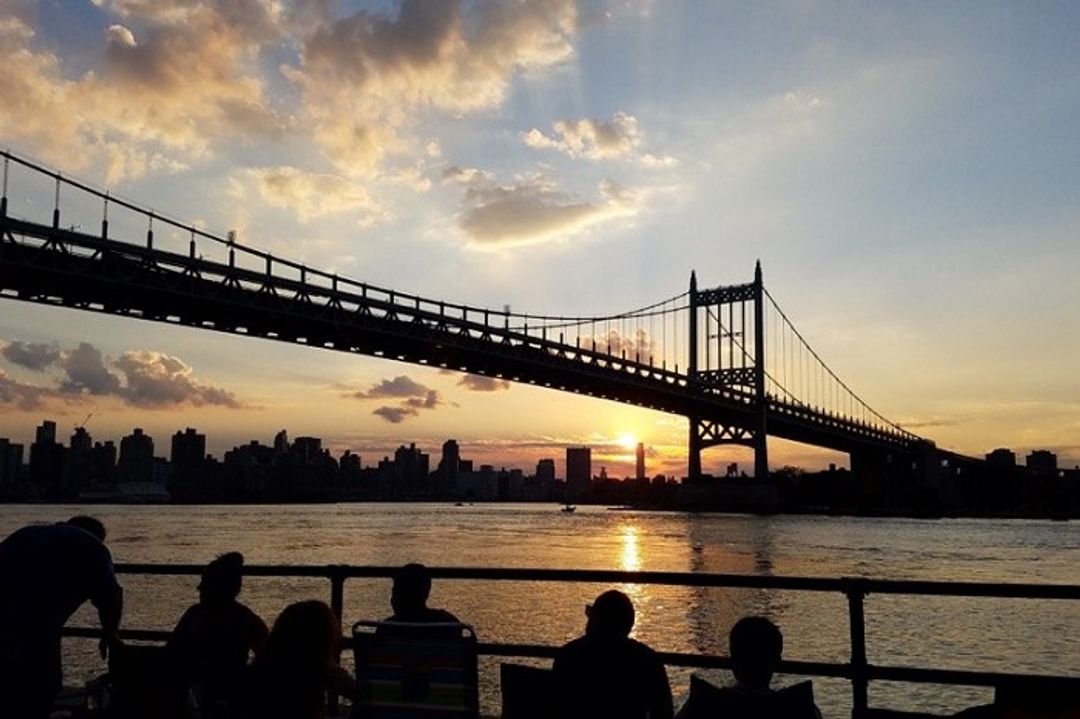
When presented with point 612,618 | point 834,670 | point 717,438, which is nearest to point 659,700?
point 612,618

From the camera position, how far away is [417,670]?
11.8 ft

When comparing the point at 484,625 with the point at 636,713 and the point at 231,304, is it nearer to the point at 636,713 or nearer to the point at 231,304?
the point at 636,713

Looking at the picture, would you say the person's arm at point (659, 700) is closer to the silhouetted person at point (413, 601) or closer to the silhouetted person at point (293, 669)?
the silhouetted person at point (413, 601)

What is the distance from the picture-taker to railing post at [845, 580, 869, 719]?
14.0 ft

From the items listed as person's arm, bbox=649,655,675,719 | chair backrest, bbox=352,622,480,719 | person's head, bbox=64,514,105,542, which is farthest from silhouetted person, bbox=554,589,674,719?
person's head, bbox=64,514,105,542

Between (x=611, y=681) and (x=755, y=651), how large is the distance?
48 cm

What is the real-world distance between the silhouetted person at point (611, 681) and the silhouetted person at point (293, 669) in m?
0.77

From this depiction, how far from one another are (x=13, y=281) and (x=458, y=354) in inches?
983

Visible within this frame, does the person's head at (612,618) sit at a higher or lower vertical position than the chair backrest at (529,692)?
higher

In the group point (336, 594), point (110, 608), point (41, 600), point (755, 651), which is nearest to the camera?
point (755, 651)

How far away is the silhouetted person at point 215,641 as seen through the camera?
146 inches

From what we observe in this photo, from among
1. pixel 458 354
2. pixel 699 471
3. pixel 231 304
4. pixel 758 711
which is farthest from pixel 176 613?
pixel 699 471

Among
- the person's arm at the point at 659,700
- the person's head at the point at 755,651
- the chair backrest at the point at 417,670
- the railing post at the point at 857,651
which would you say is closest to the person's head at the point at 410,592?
the chair backrest at the point at 417,670

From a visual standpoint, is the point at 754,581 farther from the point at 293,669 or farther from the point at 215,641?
the point at 215,641
